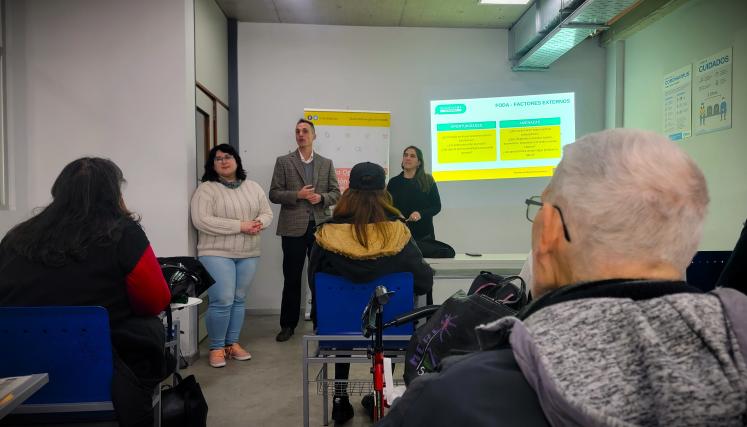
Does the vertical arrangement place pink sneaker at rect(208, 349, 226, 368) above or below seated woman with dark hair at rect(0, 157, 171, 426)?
below

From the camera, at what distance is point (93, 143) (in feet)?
→ 11.6

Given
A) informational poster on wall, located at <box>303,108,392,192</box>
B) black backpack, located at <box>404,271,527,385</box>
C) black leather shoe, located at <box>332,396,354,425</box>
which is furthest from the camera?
informational poster on wall, located at <box>303,108,392,192</box>

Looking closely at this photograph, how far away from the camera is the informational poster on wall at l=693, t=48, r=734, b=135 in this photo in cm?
365

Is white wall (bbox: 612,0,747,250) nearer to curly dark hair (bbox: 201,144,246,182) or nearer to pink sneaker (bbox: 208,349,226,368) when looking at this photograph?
curly dark hair (bbox: 201,144,246,182)

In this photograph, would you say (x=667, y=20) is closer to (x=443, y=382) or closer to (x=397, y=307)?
(x=397, y=307)

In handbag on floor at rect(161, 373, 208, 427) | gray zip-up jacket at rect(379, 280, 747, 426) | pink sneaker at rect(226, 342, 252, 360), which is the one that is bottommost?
pink sneaker at rect(226, 342, 252, 360)

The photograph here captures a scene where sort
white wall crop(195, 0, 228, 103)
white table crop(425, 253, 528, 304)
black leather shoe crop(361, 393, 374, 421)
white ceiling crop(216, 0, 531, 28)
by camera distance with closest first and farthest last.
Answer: black leather shoe crop(361, 393, 374, 421) < white table crop(425, 253, 528, 304) < white wall crop(195, 0, 228, 103) < white ceiling crop(216, 0, 531, 28)

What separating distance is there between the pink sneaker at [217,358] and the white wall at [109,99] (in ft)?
2.41

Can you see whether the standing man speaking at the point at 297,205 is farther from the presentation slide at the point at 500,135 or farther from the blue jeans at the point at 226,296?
the presentation slide at the point at 500,135

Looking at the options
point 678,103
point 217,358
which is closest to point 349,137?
point 217,358

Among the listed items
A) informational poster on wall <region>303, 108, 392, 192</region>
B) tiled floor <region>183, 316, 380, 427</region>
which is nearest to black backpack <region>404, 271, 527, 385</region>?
tiled floor <region>183, 316, 380, 427</region>

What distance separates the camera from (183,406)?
6.65 ft

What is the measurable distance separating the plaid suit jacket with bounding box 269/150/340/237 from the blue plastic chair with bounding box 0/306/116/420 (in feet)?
8.60

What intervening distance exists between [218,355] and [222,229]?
864 mm
